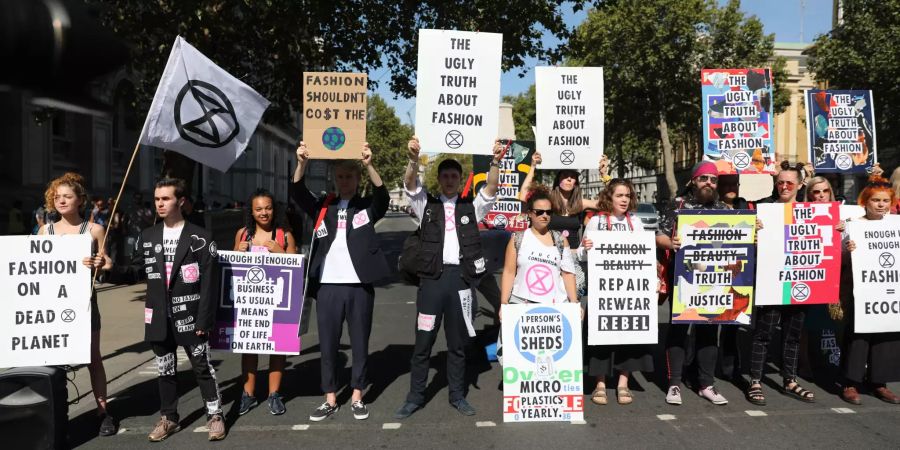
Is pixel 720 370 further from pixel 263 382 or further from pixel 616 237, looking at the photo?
pixel 263 382

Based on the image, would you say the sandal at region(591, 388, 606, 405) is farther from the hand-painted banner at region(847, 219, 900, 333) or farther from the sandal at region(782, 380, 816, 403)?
the hand-painted banner at region(847, 219, 900, 333)

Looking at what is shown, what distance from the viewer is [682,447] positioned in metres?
4.61

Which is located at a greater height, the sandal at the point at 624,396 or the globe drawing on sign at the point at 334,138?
the globe drawing on sign at the point at 334,138

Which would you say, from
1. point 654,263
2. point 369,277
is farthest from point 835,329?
point 369,277

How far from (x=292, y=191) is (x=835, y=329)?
17.4ft

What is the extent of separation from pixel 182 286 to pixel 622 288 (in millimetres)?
3454

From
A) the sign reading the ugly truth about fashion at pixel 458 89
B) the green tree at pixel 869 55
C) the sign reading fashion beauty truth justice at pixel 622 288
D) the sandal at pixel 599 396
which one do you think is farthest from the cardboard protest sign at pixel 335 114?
the green tree at pixel 869 55

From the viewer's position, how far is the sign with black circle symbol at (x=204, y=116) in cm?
525

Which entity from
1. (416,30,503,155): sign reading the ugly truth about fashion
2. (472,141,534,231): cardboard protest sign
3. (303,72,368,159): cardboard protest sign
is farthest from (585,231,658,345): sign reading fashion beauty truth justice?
(472,141,534,231): cardboard protest sign

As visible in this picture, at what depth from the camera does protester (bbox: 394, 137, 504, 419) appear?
528 cm

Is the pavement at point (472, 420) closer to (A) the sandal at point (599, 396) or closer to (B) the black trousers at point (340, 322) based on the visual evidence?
(A) the sandal at point (599, 396)

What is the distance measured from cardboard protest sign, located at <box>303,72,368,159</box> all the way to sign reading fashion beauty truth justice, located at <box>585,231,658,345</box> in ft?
6.91

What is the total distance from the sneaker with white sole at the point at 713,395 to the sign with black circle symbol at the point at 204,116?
4616 mm

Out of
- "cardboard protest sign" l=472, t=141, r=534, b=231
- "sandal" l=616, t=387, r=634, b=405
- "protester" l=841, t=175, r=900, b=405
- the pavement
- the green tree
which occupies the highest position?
the green tree
